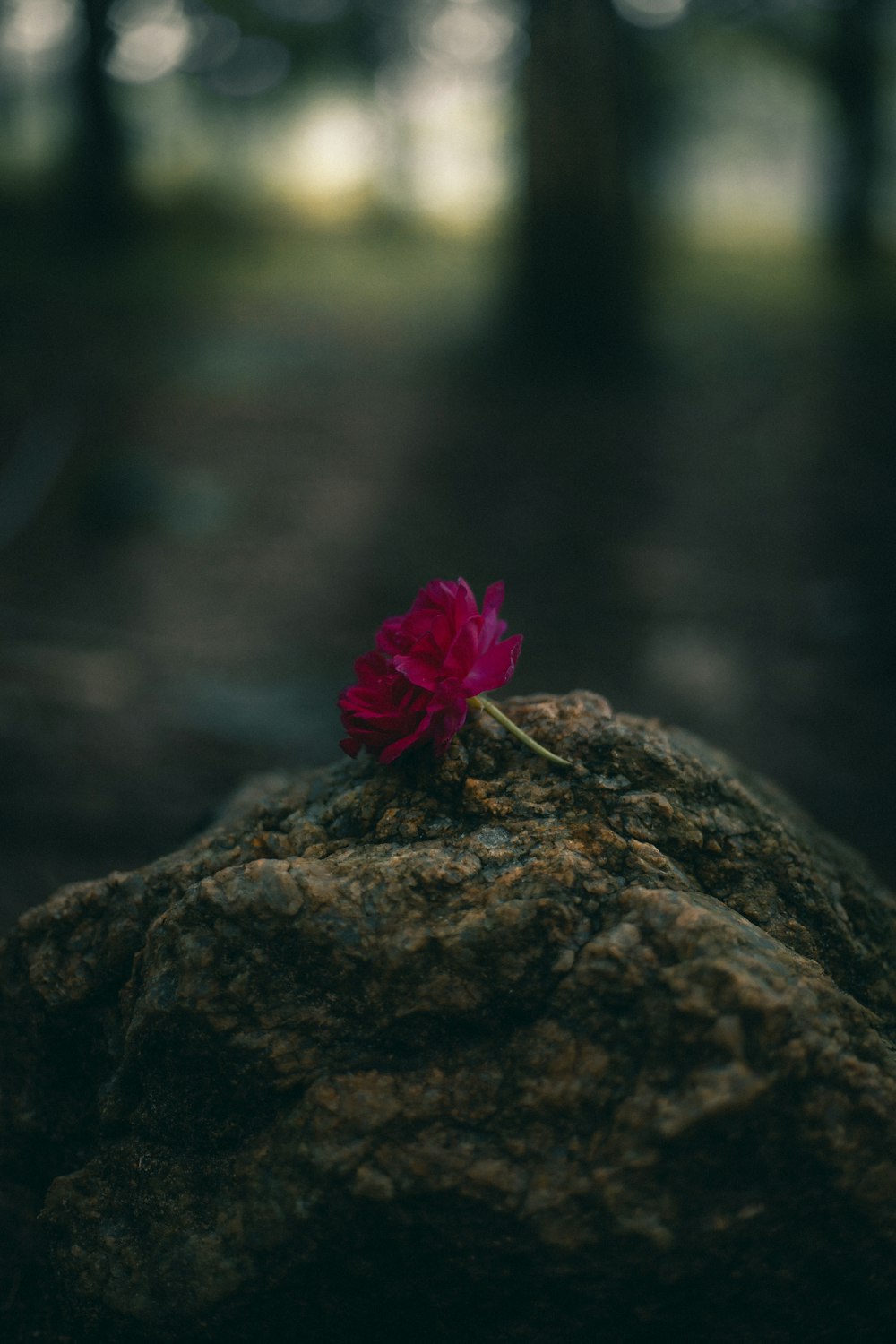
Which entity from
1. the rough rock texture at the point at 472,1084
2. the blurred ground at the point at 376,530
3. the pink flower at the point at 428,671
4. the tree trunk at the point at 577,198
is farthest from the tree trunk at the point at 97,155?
the rough rock texture at the point at 472,1084

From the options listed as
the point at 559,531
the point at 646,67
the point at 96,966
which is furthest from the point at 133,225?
the point at 96,966

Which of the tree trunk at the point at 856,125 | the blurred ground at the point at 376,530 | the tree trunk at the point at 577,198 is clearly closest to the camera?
the blurred ground at the point at 376,530

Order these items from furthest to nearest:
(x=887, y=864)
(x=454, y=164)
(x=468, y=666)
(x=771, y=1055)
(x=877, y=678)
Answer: (x=454, y=164)
(x=877, y=678)
(x=887, y=864)
(x=468, y=666)
(x=771, y=1055)

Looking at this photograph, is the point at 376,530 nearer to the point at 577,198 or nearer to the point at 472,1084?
the point at 577,198

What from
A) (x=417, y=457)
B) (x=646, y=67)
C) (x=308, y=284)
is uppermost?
(x=646, y=67)

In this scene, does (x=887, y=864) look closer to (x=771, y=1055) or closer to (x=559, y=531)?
(x=771, y=1055)

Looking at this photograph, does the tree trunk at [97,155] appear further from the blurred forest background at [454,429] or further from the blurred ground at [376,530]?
the blurred ground at [376,530]

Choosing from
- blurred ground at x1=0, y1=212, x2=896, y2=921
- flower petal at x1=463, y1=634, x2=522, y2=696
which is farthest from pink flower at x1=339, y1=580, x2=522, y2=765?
blurred ground at x1=0, y1=212, x2=896, y2=921
